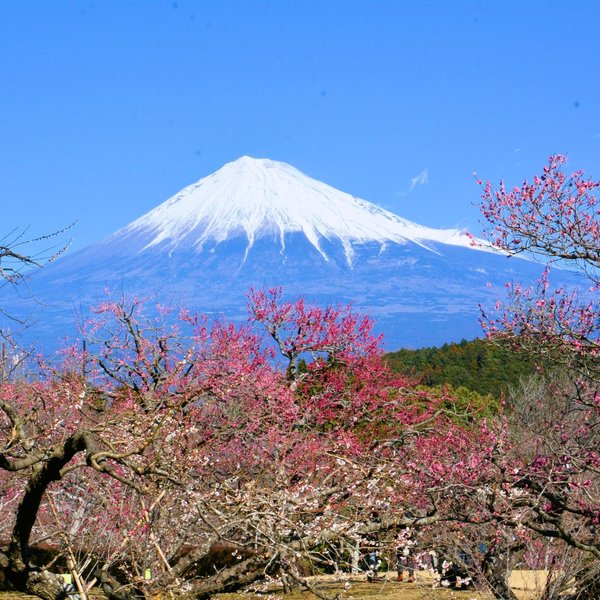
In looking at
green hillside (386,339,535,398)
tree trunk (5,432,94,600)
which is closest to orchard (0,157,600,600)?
tree trunk (5,432,94,600)

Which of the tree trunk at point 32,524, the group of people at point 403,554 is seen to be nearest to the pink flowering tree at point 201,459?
the tree trunk at point 32,524

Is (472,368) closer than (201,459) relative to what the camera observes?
No

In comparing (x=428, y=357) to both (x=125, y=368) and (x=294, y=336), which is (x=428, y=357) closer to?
(x=294, y=336)

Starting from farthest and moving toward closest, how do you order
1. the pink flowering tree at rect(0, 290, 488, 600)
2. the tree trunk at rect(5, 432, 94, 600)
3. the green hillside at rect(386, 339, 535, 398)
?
the green hillside at rect(386, 339, 535, 398)
the pink flowering tree at rect(0, 290, 488, 600)
the tree trunk at rect(5, 432, 94, 600)

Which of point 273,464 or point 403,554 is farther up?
point 273,464

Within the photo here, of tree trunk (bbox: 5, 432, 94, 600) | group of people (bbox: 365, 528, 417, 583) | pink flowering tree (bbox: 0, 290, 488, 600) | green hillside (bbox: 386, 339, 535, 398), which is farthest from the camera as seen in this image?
green hillside (bbox: 386, 339, 535, 398)

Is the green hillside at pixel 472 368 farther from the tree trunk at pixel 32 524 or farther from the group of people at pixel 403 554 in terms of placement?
the tree trunk at pixel 32 524

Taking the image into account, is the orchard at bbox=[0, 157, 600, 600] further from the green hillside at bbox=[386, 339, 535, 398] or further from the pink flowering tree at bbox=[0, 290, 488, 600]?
the green hillside at bbox=[386, 339, 535, 398]

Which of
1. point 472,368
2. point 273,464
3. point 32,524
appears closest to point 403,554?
point 273,464

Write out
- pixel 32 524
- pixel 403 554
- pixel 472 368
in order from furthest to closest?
pixel 472 368 → pixel 403 554 → pixel 32 524

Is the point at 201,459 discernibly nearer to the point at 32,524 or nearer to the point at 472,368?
the point at 32,524

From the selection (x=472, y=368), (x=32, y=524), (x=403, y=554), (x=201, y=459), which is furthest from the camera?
(x=472, y=368)

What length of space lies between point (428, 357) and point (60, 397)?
148ft

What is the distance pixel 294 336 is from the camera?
24.4 meters
